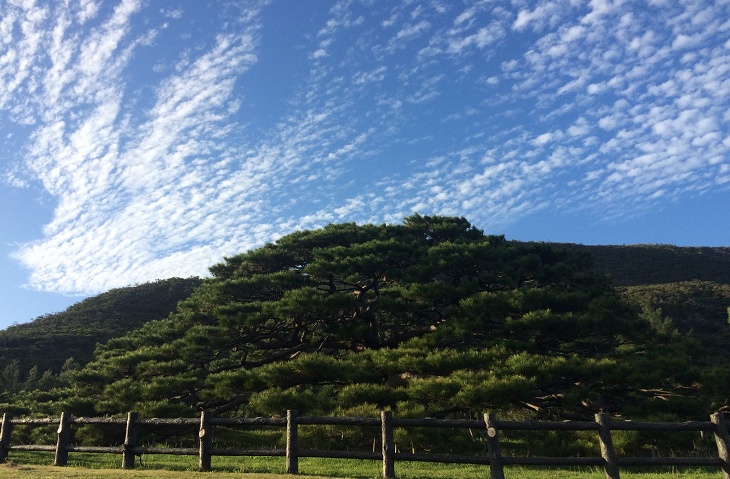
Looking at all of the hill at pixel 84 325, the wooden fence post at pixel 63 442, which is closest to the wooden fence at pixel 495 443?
the wooden fence post at pixel 63 442

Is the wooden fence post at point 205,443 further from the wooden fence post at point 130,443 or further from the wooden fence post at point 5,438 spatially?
the wooden fence post at point 5,438

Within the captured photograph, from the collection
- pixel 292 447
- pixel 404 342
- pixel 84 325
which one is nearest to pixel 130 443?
pixel 292 447

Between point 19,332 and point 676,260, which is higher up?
point 676,260

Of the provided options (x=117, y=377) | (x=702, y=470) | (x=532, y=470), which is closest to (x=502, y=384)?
(x=532, y=470)

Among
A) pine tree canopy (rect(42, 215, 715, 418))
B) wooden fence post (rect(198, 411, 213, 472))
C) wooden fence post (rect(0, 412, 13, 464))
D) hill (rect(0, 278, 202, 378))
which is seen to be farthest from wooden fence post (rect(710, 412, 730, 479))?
hill (rect(0, 278, 202, 378))

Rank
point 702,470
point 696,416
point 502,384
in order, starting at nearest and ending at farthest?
1. point 702,470
2. point 502,384
3. point 696,416

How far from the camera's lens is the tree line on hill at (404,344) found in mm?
14094

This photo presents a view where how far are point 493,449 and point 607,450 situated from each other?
199 centimetres

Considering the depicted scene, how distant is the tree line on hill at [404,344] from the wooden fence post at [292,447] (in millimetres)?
2640

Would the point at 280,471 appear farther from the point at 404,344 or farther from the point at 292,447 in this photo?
the point at 404,344

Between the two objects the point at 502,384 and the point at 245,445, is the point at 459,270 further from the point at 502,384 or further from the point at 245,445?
the point at 245,445

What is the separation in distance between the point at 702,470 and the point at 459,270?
10.3 meters

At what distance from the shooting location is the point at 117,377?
64.8ft

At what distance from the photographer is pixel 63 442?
13.0 meters
